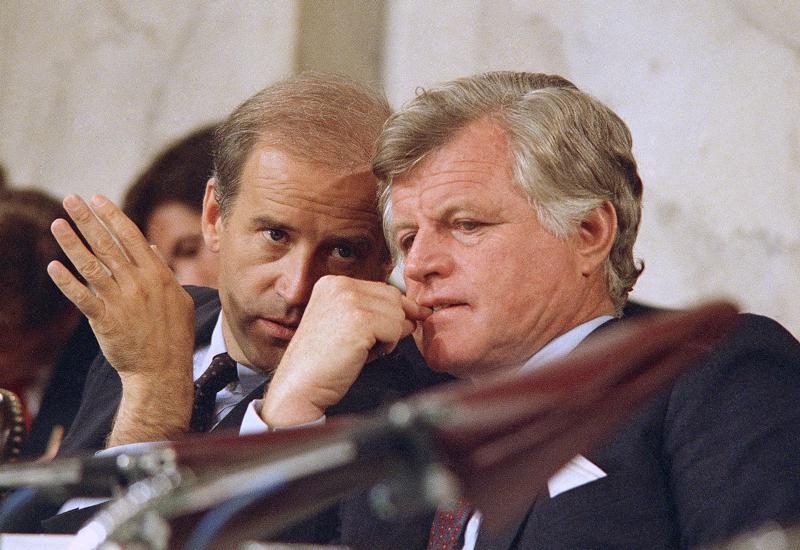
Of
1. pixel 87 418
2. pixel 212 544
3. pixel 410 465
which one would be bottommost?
pixel 87 418

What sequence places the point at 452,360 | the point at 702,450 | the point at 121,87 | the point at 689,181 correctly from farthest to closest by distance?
the point at 121,87, the point at 689,181, the point at 452,360, the point at 702,450

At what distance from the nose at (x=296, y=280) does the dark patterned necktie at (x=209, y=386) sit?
256 mm

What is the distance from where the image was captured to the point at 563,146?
6.16ft

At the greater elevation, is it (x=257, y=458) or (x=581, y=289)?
(x=257, y=458)

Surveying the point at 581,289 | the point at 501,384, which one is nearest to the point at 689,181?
the point at 581,289

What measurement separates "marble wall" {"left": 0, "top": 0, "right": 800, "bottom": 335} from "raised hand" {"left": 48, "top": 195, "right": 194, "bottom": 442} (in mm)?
1324

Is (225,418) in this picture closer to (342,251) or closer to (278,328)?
(278,328)

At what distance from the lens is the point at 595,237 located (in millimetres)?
1916

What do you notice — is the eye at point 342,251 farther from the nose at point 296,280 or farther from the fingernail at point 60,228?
the fingernail at point 60,228

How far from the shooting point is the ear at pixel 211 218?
244 centimetres

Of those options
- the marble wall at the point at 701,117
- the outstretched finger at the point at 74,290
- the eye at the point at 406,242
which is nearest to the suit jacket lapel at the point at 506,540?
the eye at the point at 406,242

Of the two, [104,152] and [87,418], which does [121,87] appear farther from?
[87,418]

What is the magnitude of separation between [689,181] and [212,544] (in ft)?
7.41

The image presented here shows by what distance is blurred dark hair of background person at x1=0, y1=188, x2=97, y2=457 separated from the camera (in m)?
3.08
